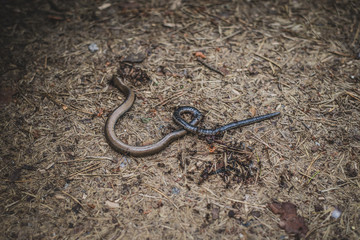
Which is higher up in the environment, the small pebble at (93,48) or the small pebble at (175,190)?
the small pebble at (93,48)

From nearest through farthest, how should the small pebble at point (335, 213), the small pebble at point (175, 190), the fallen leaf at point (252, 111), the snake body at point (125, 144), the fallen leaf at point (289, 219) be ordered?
the fallen leaf at point (289, 219) < the small pebble at point (335, 213) < the small pebble at point (175, 190) < the snake body at point (125, 144) < the fallen leaf at point (252, 111)

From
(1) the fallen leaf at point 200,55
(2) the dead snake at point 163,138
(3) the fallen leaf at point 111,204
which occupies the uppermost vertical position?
(1) the fallen leaf at point 200,55

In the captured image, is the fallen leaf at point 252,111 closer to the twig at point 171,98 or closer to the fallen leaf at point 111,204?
the twig at point 171,98

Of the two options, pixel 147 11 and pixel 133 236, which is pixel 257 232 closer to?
pixel 133 236

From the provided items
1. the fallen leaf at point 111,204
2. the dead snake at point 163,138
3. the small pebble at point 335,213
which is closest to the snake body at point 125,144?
the dead snake at point 163,138

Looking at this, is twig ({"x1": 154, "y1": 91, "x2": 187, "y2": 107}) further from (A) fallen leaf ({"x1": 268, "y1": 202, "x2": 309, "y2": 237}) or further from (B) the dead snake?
(A) fallen leaf ({"x1": 268, "y1": 202, "x2": 309, "y2": 237})

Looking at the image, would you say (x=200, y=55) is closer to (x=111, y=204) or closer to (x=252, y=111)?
(x=252, y=111)

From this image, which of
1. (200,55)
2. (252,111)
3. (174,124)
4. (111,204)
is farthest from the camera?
(200,55)

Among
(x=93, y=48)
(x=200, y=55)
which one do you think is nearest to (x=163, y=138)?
(x=200, y=55)
